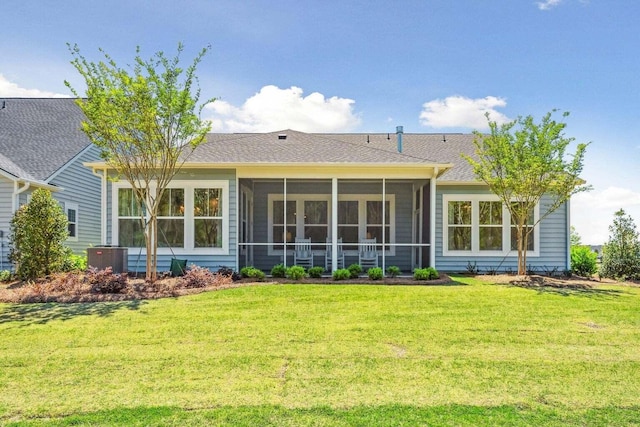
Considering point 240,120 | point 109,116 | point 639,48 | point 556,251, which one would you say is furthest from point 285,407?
point 240,120

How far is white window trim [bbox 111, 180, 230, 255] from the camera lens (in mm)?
10968

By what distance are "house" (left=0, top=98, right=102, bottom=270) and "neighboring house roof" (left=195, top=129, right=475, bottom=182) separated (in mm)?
5095

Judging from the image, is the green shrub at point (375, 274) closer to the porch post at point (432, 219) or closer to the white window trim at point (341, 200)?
the porch post at point (432, 219)

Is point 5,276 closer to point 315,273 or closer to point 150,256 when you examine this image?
point 150,256

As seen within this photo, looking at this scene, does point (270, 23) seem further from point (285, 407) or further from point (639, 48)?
point (285, 407)

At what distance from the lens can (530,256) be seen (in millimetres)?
12461

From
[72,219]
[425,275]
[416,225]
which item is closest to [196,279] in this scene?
[425,275]

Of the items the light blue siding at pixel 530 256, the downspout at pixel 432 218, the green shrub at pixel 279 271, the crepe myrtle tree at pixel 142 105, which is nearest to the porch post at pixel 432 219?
the downspout at pixel 432 218

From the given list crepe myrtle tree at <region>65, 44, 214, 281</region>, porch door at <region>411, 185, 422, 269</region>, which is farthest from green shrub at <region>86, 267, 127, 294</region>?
porch door at <region>411, 185, 422, 269</region>

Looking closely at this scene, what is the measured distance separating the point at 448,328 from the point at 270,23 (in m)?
9.40

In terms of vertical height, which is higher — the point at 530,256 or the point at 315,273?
the point at 530,256

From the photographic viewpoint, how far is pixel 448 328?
19.1 feet

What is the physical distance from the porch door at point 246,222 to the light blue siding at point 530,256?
535cm

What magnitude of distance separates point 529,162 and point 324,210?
19.4 ft
